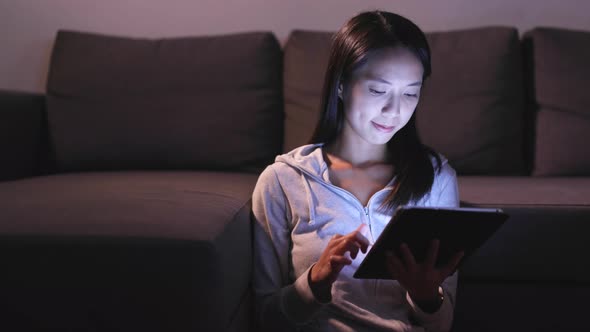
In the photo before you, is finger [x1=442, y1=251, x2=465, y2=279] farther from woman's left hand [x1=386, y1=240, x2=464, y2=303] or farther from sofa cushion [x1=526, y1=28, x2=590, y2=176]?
sofa cushion [x1=526, y1=28, x2=590, y2=176]

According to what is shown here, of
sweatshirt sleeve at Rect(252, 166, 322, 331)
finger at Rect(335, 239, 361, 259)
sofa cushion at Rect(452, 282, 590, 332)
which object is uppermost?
finger at Rect(335, 239, 361, 259)

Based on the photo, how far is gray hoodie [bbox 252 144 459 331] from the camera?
3.01 ft

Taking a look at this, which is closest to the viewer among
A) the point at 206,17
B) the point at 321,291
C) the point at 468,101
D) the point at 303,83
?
the point at 321,291

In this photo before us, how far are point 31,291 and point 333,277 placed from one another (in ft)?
1.55

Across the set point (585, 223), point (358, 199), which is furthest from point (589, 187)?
point (358, 199)

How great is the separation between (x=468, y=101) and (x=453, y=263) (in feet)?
2.64

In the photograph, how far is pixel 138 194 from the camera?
3.56 feet

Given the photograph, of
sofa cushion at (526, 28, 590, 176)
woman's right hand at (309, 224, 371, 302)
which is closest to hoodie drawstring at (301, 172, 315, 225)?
woman's right hand at (309, 224, 371, 302)

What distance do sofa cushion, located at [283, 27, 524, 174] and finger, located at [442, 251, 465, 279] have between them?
702 millimetres

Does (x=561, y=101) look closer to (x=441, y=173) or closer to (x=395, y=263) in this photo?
(x=441, y=173)

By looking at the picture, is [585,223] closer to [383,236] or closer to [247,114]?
[383,236]

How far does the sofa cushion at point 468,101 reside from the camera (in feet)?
4.98

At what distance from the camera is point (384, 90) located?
3.11 ft

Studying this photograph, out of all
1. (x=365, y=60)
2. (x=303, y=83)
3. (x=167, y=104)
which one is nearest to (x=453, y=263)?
(x=365, y=60)
